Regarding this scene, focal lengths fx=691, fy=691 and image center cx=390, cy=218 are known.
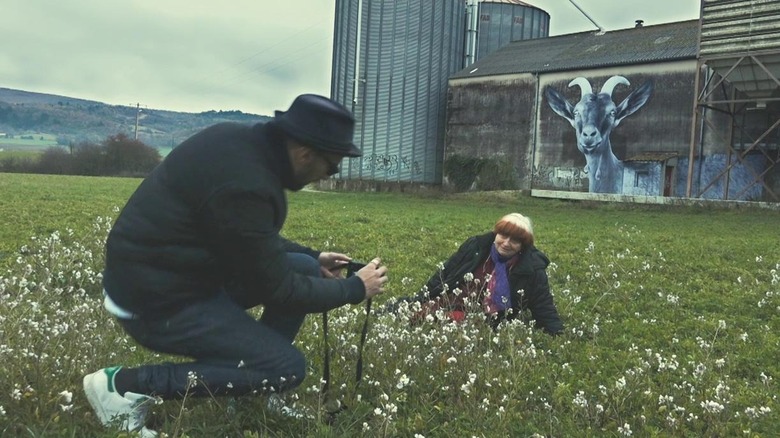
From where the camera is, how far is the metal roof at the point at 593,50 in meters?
41.6

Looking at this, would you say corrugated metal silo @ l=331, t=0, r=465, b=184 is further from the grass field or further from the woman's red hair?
the woman's red hair

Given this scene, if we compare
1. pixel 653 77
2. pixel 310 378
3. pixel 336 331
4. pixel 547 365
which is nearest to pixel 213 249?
pixel 310 378

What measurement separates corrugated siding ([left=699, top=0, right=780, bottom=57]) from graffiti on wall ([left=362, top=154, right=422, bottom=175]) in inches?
914

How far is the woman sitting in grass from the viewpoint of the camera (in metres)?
7.03

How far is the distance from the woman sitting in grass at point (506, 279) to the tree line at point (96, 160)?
8925cm

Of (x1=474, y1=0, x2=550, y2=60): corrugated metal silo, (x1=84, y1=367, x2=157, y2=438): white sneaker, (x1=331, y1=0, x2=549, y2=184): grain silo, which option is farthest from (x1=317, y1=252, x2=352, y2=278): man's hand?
(x1=474, y1=0, x2=550, y2=60): corrugated metal silo

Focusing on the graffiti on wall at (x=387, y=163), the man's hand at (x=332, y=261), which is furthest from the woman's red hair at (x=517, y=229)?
the graffiti on wall at (x=387, y=163)

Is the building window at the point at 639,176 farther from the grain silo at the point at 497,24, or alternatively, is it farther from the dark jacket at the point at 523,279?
the dark jacket at the point at 523,279

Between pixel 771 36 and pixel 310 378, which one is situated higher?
pixel 771 36

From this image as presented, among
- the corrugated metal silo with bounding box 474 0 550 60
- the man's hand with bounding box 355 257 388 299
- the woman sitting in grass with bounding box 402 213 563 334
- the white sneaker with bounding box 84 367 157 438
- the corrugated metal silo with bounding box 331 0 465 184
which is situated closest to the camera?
the white sneaker with bounding box 84 367 157 438

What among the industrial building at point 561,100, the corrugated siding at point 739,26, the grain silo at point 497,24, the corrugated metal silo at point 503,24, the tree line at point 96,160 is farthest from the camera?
the tree line at point 96,160

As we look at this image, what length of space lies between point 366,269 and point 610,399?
6.77ft

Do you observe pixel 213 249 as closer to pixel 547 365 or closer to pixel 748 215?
pixel 547 365

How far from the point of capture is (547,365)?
5.62 meters
